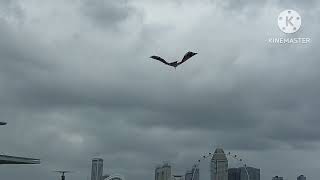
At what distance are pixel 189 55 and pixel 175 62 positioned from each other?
486 centimetres

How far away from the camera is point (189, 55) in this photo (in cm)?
7962

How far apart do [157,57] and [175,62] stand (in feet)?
13.4

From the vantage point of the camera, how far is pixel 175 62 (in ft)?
276

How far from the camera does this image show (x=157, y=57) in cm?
8100

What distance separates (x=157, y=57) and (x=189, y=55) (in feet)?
15.3
